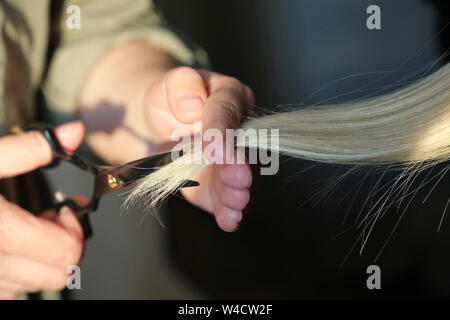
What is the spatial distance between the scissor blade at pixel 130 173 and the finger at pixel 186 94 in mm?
58

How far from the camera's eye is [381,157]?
530 mm

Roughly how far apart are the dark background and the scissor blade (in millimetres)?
342

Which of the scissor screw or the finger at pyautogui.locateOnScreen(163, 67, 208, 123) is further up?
the finger at pyautogui.locateOnScreen(163, 67, 208, 123)

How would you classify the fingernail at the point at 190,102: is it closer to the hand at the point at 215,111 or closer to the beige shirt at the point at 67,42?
Answer: the hand at the point at 215,111

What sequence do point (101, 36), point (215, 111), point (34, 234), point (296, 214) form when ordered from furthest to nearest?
1. point (296, 214)
2. point (101, 36)
3. point (34, 234)
4. point (215, 111)

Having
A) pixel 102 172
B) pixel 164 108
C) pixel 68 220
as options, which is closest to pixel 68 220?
pixel 68 220

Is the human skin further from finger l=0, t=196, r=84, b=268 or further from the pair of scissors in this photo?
finger l=0, t=196, r=84, b=268

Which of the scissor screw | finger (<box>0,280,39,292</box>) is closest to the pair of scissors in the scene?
the scissor screw

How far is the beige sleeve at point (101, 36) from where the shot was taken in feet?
2.45

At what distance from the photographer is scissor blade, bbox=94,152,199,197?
1.72 feet

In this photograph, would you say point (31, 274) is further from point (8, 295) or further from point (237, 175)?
point (237, 175)

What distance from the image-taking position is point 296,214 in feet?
3.27

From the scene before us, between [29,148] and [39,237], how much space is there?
0.13 meters
